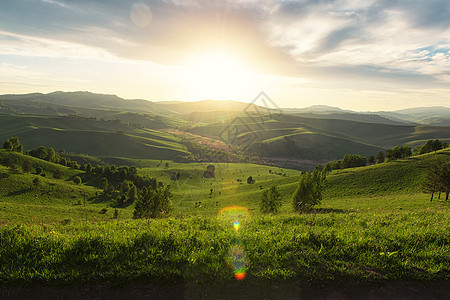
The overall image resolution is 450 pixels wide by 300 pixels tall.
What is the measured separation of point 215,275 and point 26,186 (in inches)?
3767

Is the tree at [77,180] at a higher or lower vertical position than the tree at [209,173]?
higher

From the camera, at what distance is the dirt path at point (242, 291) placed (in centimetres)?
621

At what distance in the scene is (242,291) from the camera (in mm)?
6406

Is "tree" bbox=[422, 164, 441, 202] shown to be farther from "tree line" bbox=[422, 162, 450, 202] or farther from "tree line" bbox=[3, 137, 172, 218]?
"tree line" bbox=[3, 137, 172, 218]

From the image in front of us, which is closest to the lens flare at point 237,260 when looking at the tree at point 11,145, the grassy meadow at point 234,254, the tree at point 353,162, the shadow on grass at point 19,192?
the grassy meadow at point 234,254

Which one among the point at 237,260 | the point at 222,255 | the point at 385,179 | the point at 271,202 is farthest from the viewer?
the point at 385,179

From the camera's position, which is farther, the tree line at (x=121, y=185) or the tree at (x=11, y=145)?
the tree at (x=11, y=145)

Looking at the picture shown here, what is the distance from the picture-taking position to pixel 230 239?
9.07 metres

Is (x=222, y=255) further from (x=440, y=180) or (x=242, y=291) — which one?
(x=440, y=180)

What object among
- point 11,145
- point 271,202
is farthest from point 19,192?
point 271,202

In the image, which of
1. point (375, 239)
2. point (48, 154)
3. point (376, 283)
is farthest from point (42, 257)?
point (48, 154)

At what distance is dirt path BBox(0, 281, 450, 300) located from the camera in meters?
6.21

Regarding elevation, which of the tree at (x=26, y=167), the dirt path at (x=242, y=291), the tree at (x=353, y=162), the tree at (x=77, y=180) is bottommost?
the tree at (x=77, y=180)

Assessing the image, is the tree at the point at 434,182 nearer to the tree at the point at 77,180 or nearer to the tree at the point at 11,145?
the tree at the point at 77,180
